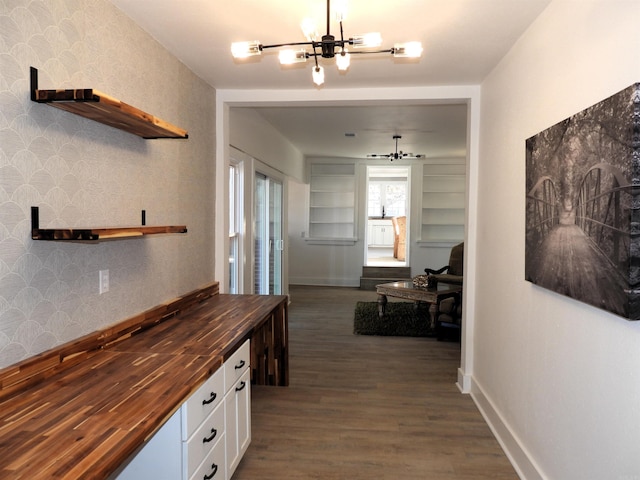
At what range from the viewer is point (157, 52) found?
2.65 m

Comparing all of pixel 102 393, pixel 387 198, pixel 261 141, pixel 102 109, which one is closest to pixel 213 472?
Result: pixel 102 393

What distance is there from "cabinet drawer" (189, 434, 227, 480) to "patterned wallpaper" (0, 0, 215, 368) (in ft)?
2.56

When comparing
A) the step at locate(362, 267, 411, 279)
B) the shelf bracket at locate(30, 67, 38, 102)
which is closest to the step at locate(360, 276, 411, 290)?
the step at locate(362, 267, 411, 279)

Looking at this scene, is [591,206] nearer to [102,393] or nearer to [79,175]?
[102,393]

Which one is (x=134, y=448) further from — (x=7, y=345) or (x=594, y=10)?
(x=594, y=10)

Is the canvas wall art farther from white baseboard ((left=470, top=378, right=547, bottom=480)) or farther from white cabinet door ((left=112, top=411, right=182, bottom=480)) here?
white cabinet door ((left=112, top=411, right=182, bottom=480))

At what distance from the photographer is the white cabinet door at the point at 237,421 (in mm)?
2164

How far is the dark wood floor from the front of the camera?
2.51m

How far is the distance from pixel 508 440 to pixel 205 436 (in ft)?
5.98

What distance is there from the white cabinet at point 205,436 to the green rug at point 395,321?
10.7ft

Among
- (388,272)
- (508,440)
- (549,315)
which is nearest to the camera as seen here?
(549,315)

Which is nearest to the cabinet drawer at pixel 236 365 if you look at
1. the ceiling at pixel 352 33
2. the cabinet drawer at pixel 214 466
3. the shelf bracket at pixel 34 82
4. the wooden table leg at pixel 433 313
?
the cabinet drawer at pixel 214 466

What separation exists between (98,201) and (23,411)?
0.98m

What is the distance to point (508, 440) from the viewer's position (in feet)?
8.70
